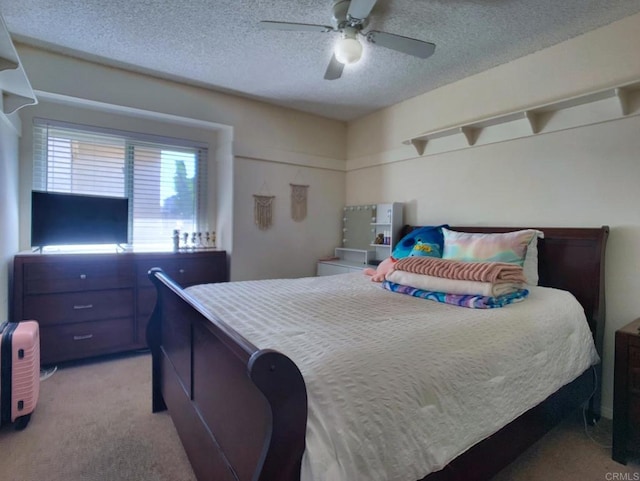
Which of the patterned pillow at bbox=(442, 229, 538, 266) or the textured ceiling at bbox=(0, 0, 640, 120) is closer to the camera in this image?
the textured ceiling at bbox=(0, 0, 640, 120)

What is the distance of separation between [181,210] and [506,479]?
3586 millimetres

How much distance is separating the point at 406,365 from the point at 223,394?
0.65 m

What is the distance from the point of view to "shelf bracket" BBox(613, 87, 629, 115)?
2.11 meters

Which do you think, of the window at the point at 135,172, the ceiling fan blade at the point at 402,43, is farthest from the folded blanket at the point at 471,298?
the window at the point at 135,172

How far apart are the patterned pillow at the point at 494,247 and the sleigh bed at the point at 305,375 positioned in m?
0.24

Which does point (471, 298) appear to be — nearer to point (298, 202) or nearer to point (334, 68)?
point (334, 68)

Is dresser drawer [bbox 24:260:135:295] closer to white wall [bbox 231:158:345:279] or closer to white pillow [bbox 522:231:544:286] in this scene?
white wall [bbox 231:158:345:279]

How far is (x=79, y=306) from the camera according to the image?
2.93 m

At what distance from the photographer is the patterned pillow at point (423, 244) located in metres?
2.74

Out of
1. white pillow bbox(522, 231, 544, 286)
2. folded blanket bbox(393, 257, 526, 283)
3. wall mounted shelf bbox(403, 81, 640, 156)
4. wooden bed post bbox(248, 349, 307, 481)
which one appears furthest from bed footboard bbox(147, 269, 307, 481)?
wall mounted shelf bbox(403, 81, 640, 156)

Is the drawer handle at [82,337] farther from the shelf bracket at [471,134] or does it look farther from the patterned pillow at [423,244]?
the shelf bracket at [471,134]

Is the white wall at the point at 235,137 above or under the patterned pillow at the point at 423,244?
above

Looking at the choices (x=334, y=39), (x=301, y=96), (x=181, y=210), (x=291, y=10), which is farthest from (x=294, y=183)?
(x=291, y=10)

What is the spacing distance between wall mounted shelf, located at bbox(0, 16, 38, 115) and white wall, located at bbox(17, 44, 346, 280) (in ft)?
1.00
